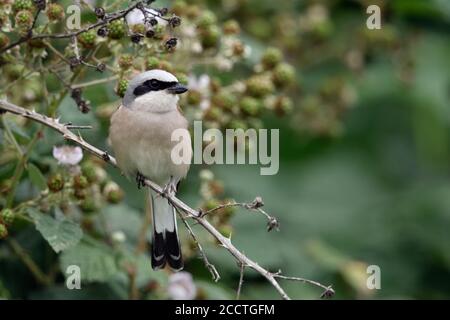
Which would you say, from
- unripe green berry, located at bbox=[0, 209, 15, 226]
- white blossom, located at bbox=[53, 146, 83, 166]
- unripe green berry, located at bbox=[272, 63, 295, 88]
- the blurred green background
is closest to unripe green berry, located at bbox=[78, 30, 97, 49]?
white blossom, located at bbox=[53, 146, 83, 166]

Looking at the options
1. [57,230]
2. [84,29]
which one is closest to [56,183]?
[57,230]

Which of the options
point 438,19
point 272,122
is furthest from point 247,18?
point 438,19

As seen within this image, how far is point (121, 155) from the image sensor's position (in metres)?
5.23

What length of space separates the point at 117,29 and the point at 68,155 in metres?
0.67

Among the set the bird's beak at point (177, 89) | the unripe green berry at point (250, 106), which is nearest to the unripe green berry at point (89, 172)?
the bird's beak at point (177, 89)

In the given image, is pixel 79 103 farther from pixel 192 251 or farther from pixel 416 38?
pixel 416 38

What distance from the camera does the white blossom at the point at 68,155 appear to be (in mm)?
4812

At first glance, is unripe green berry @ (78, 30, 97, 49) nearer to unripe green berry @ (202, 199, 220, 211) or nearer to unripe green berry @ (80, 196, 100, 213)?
unripe green berry @ (80, 196, 100, 213)

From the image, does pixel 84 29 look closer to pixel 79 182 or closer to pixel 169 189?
pixel 79 182

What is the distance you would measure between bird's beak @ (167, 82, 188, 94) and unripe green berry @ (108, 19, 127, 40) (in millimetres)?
391

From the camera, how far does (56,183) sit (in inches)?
185

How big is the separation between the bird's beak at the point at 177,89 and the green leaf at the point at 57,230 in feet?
2.66

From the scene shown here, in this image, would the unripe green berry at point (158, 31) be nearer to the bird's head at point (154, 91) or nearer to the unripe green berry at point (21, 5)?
the bird's head at point (154, 91)

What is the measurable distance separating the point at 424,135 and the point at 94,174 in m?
3.53
